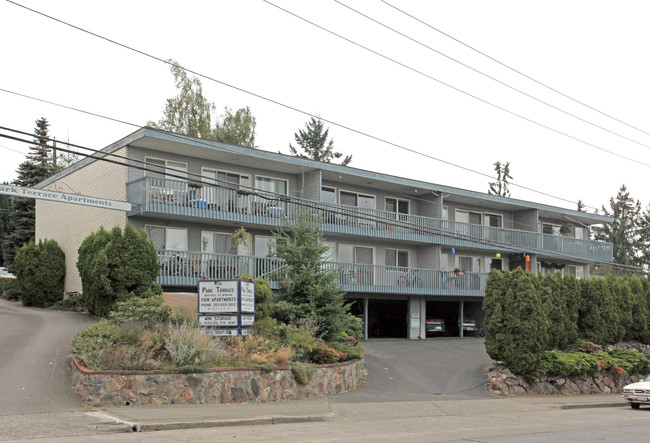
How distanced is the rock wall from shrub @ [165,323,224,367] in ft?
33.0

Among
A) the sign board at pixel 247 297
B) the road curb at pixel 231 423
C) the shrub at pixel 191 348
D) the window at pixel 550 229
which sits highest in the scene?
the window at pixel 550 229

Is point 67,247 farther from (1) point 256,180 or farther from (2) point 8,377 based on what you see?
(2) point 8,377

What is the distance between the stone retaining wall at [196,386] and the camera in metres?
14.3

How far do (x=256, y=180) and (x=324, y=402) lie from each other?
1512 centimetres

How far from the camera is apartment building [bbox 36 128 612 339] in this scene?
2575cm

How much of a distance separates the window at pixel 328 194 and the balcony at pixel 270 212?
1822 mm

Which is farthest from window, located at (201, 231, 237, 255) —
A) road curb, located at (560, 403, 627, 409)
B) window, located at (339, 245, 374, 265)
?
road curb, located at (560, 403, 627, 409)

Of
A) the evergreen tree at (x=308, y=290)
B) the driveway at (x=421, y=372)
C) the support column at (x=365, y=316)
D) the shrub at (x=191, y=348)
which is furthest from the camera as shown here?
the support column at (x=365, y=316)

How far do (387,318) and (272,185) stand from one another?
32.1 feet

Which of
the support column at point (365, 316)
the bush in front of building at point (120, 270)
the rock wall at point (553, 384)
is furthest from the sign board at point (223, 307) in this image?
the support column at point (365, 316)

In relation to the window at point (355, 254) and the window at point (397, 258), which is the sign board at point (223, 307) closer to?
the window at point (355, 254)

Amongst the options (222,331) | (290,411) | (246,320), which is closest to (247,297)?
(246,320)

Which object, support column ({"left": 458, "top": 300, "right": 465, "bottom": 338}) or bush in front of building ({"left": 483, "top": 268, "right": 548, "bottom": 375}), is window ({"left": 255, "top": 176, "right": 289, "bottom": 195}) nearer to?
bush in front of building ({"left": 483, "top": 268, "right": 548, "bottom": 375})

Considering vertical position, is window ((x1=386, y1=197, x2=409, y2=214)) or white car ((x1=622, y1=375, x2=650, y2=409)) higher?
window ((x1=386, y1=197, x2=409, y2=214))
